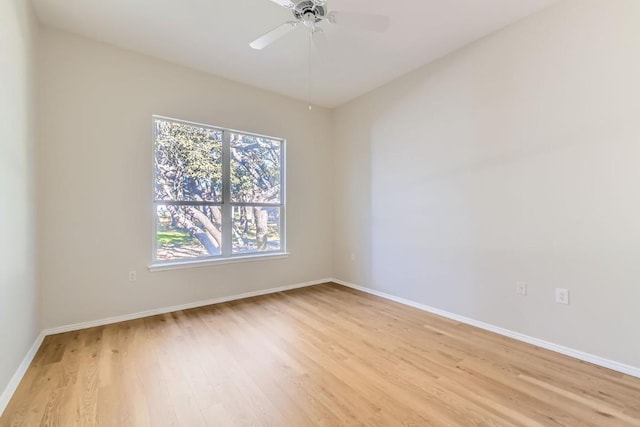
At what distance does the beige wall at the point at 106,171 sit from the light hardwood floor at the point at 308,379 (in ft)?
1.44

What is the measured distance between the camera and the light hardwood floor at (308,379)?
1.62 m

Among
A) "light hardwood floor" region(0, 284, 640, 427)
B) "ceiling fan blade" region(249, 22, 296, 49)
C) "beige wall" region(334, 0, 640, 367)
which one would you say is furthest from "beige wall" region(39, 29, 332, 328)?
"beige wall" region(334, 0, 640, 367)

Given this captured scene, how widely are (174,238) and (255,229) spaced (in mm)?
1068

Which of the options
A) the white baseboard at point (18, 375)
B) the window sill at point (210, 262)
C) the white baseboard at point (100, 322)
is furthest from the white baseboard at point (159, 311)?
the window sill at point (210, 262)

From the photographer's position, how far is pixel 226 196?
12.5ft

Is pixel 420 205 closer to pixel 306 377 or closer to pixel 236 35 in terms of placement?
pixel 306 377

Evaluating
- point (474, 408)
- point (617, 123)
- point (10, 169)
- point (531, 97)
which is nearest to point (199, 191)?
point (10, 169)

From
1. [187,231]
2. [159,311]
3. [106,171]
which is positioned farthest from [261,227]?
[106,171]

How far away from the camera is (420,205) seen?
11.5 ft

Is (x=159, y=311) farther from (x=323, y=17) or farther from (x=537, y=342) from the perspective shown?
(x=537, y=342)

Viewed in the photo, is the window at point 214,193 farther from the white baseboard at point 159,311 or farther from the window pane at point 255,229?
the white baseboard at point 159,311

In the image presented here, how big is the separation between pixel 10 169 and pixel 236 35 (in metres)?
2.10

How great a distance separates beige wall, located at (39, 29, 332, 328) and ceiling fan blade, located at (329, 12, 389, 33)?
217cm

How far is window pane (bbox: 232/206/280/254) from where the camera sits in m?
3.95
